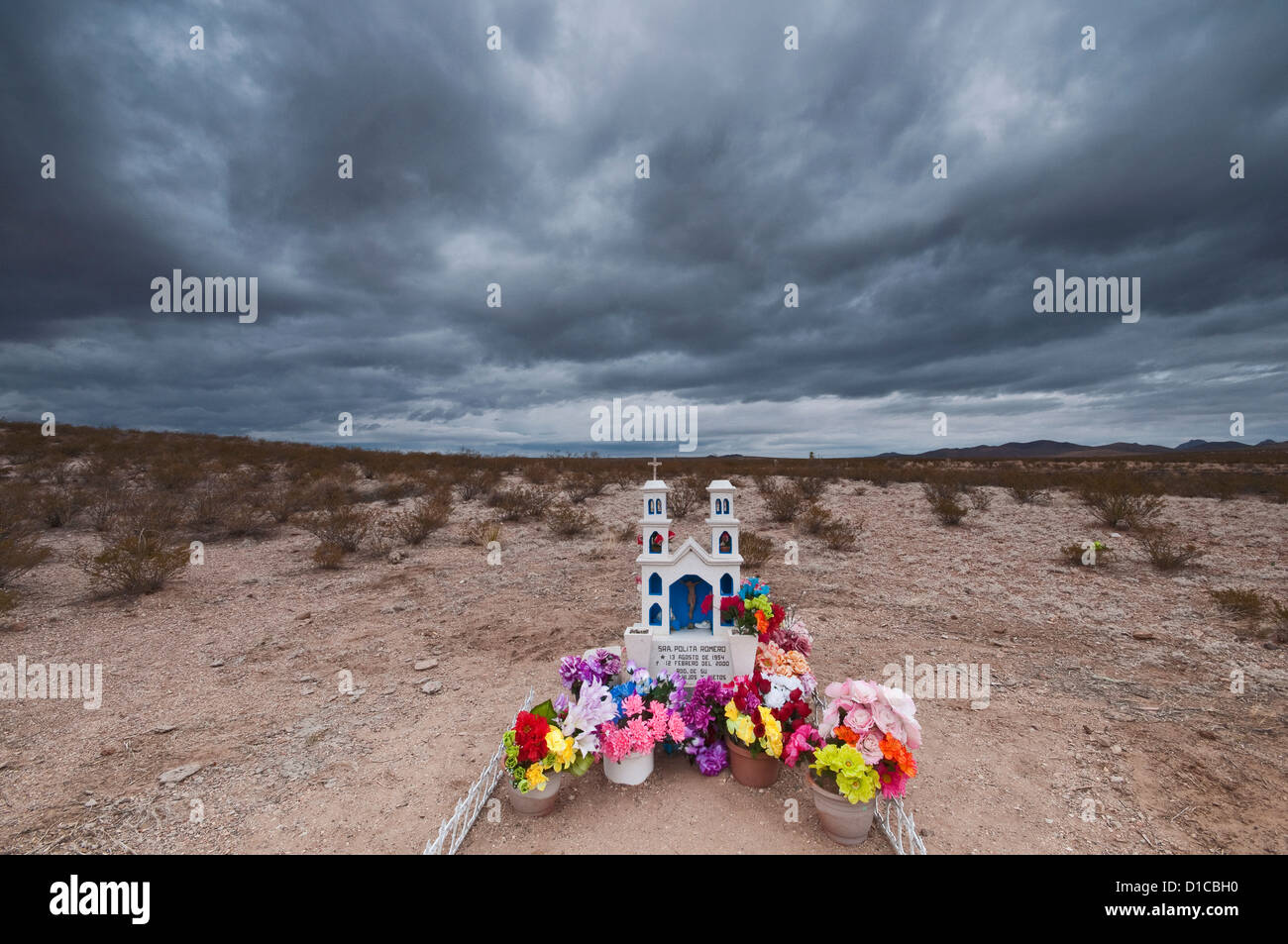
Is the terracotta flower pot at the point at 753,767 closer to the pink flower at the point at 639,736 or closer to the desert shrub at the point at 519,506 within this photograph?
the pink flower at the point at 639,736

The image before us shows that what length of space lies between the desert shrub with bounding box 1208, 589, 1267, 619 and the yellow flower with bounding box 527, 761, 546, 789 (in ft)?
35.7

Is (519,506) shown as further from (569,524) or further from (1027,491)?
(1027,491)

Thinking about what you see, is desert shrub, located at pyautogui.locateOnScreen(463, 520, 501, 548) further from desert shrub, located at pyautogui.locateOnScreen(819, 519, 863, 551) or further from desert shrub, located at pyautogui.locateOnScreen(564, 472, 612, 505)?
desert shrub, located at pyautogui.locateOnScreen(819, 519, 863, 551)

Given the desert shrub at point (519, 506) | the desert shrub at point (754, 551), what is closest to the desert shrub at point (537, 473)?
the desert shrub at point (519, 506)

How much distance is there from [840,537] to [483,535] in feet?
32.9

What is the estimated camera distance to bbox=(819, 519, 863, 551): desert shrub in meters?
13.2

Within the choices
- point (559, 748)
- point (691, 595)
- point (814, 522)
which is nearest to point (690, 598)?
point (691, 595)

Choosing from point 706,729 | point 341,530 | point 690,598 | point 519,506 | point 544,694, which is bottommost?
point 544,694

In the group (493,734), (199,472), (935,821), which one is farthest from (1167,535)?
(199,472)

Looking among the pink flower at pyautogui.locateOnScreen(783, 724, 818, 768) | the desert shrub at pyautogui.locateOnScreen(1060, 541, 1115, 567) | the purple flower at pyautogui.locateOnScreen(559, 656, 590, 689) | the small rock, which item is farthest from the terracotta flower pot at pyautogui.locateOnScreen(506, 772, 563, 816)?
the desert shrub at pyautogui.locateOnScreen(1060, 541, 1115, 567)

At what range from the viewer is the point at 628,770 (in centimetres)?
437

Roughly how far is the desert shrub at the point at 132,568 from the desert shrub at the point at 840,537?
1472 cm
